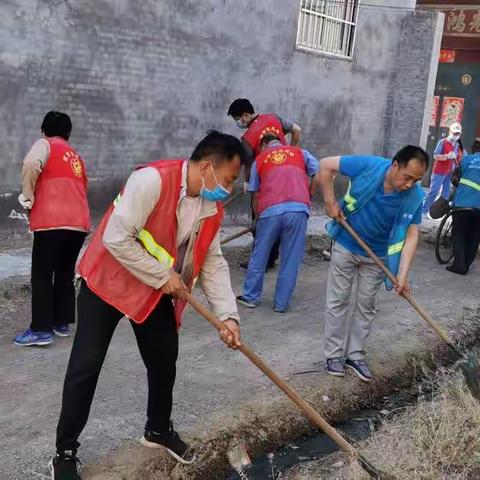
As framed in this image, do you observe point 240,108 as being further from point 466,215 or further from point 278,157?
point 466,215

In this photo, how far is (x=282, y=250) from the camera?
5738mm

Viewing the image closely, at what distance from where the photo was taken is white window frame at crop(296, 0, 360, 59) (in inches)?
379

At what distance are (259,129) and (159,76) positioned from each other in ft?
6.60

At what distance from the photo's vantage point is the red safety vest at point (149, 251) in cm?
275

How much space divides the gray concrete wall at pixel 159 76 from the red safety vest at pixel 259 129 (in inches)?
73.3

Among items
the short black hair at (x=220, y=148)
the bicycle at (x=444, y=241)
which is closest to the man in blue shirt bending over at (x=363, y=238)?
the short black hair at (x=220, y=148)

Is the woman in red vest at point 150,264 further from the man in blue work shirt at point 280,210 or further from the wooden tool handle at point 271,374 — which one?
the man in blue work shirt at point 280,210

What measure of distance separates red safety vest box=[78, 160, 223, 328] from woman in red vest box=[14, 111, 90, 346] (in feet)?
5.20

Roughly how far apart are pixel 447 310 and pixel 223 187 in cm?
430

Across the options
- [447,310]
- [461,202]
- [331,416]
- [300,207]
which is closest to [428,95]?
[461,202]

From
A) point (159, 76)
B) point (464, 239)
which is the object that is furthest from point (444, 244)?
point (159, 76)

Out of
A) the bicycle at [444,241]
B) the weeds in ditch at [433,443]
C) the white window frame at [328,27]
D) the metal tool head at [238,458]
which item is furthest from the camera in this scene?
the white window frame at [328,27]

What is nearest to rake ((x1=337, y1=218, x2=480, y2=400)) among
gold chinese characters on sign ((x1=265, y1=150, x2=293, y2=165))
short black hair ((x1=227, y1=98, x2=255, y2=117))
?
gold chinese characters on sign ((x1=265, y1=150, x2=293, y2=165))

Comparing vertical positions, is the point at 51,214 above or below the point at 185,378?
above
